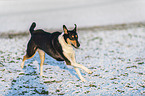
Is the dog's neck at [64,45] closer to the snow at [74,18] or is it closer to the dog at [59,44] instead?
the dog at [59,44]

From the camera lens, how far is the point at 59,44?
236 inches

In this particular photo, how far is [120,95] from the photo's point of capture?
5.45 metres

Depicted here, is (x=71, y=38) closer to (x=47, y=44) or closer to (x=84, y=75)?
(x=47, y=44)

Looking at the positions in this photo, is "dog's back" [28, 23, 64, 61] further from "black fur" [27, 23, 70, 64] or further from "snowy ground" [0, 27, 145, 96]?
"snowy ground" [0, 27, 145, 96]

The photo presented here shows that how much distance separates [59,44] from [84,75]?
1.80m

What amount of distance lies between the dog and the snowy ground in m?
0.66

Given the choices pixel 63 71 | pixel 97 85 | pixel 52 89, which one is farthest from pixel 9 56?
pixel 97 85

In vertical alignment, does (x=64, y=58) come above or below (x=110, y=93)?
above

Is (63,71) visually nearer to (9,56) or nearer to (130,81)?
(130,81)

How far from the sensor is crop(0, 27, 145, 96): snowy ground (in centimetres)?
583

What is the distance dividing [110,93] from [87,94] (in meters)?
0.66

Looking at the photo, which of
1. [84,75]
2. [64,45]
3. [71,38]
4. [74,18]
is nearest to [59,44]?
[64,45]

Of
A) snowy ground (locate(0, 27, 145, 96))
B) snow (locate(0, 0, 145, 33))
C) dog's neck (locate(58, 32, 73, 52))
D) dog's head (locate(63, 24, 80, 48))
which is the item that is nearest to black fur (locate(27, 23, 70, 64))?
dog's neck (locate(58, 32, 73, 52))

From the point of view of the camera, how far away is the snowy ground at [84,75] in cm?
583
